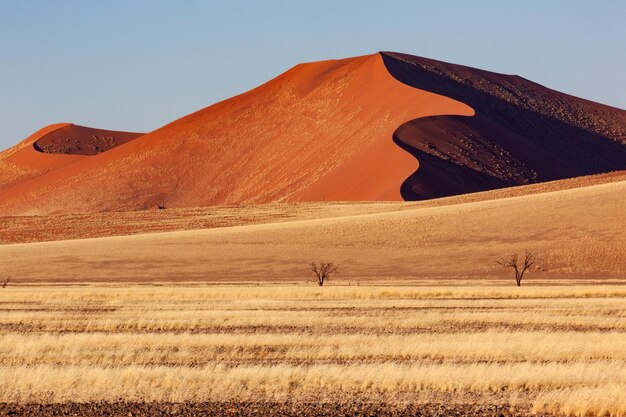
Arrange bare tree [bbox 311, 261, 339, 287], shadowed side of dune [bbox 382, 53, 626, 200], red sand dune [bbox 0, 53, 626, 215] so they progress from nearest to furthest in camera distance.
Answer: bare tree [bbox 311, 261, 339, 287] < shadowed side of dune [bbox 382, 53, 626, 200] < red sand dune [bbox 0, 53, 626, 215]

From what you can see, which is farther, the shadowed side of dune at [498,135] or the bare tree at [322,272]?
the shadowed side of dune at [498,135]

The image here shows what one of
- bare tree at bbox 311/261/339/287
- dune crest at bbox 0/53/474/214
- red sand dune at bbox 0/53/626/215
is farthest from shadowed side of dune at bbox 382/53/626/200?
bare tree at bbox 311/261/339/287

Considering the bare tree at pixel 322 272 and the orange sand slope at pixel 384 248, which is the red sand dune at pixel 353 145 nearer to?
the orange sand slope at pixel 384 248

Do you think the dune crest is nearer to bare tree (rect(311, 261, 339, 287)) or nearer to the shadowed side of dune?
the shadowed side of dune

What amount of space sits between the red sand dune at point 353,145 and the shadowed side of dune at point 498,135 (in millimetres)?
227

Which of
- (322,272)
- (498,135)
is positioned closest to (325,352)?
(322,272)

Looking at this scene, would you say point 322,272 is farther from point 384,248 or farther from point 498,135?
point 498,135

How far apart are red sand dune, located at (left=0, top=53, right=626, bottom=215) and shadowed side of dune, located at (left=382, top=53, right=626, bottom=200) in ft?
0.74

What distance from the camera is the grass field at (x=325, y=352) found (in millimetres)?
15758

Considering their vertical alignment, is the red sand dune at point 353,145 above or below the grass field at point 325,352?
above

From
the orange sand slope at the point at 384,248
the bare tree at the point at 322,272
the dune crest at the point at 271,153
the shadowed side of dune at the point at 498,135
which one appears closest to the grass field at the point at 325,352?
the bare tree at the point at 322,272

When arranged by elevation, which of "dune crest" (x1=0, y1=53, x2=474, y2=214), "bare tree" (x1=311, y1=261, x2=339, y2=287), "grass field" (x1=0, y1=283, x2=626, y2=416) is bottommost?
"bare tree" (x1=311, y1=261, x2=339, y2=287)

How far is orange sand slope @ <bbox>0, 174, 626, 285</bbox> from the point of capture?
56938 mm

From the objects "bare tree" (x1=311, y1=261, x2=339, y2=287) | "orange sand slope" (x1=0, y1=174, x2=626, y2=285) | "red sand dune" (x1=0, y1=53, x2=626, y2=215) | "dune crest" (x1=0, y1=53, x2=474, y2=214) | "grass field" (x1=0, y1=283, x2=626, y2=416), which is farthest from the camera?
"dune crest" (x1=0, y1=53, x2=474, y2=214)
